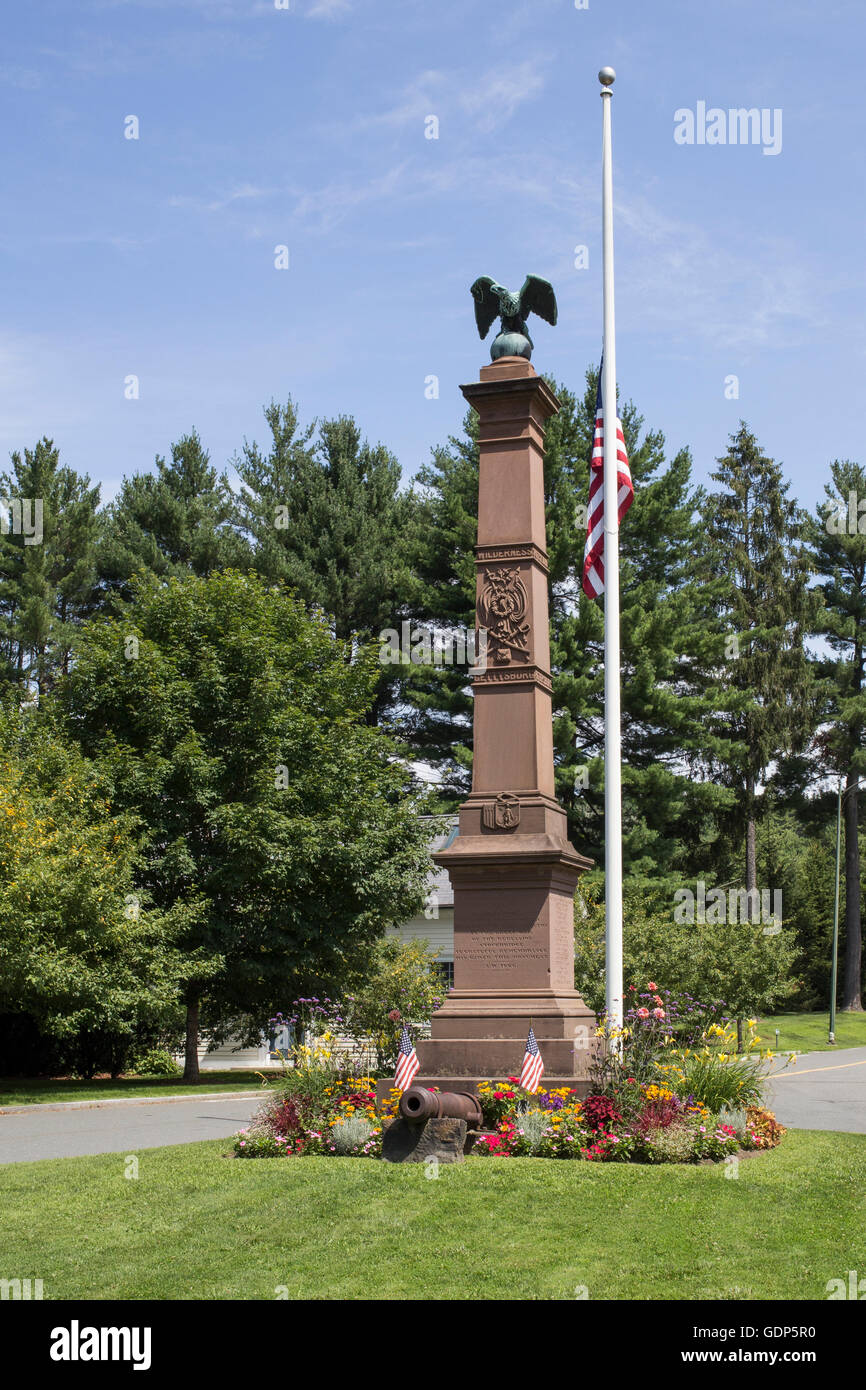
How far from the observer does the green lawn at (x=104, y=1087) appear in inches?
882

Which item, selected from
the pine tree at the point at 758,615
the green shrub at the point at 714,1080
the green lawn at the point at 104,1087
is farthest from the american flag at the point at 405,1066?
the pine tree at the point at 758,615

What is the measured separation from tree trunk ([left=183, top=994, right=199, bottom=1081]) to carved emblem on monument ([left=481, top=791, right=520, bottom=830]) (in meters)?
16.0

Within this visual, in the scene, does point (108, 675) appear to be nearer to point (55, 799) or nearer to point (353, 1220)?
point (55, 799)

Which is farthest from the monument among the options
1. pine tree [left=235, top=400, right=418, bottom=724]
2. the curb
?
pine tree [left=235, top=400, right=418, bottom=724]

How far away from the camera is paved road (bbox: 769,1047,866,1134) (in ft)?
55.9

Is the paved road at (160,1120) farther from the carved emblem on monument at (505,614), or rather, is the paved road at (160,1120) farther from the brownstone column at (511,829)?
the carved emblem on monument at (505,614)

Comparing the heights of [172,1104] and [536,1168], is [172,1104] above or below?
below

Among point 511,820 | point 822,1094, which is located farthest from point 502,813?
point 822,1094

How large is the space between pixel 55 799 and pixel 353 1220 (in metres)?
16.4

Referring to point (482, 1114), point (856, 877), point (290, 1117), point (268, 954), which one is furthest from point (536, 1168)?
point (856, 877)

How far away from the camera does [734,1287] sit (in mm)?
7078

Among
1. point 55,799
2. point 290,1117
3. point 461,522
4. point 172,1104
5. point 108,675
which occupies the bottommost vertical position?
point 172,1104
